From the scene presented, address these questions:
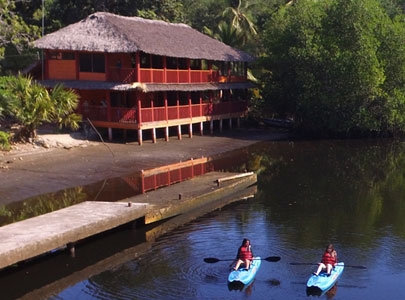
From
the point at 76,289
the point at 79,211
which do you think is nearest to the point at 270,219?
the point at 79,211

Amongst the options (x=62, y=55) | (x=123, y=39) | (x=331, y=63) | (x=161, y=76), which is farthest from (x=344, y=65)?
(x=62, y=55)

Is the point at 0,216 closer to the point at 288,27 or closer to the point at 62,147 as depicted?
the point at 62,147

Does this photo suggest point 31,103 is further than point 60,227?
Yes

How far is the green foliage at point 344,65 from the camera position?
3975cm

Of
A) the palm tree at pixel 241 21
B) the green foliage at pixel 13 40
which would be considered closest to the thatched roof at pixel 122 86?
the green foliage at pixel 13 40

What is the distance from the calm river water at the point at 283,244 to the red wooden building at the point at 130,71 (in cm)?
947

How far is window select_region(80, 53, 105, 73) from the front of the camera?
3538 centimetres

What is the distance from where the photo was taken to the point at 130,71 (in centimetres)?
3403

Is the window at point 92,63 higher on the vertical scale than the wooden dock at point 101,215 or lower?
higher

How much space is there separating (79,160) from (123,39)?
835 centimetres

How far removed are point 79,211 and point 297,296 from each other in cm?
752

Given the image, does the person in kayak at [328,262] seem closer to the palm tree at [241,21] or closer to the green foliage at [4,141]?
the green foliage at [4,141]

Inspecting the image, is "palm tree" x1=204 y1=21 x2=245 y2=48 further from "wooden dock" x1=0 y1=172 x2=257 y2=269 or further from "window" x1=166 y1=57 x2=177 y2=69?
"wooden dock" x1=0 y1=172 x2=257 y2=269

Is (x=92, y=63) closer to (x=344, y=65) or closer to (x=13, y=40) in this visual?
(x=13, y=40)
